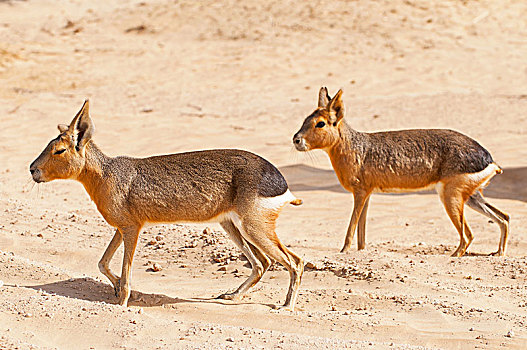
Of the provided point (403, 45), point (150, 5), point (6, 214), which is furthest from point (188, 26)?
point (6, 214)

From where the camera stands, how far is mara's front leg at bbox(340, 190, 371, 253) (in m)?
8.47

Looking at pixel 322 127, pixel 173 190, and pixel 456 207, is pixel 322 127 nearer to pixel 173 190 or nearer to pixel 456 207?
pixel 456 207

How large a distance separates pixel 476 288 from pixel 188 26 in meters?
17.4

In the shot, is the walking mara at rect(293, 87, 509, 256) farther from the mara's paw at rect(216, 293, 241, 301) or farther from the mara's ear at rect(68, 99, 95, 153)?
the mara's ear at rect(68, 99, 95, 153)

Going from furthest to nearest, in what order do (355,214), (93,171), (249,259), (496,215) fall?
(496,215)
(355,214)
(249,259)
(93,171)

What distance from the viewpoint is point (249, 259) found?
6.88 metres

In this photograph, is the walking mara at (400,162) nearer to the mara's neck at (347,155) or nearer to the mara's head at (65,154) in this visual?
the mara's neck at (347,155)

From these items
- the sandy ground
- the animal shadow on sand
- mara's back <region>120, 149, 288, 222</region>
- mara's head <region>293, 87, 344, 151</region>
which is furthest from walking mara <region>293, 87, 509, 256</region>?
the animal shadow on sand

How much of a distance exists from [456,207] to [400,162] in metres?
0.79

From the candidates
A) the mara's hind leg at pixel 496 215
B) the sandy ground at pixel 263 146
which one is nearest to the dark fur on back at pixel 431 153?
the mara's hind leg at pixel 496 215

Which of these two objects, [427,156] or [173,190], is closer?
[173,190]

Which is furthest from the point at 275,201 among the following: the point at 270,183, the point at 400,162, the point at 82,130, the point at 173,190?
the point at 400,162

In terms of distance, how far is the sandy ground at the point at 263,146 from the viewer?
601 centimetres

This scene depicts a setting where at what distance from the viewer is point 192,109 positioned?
1678cm
